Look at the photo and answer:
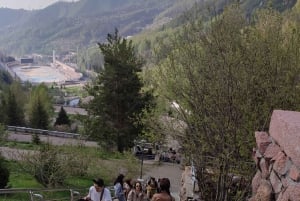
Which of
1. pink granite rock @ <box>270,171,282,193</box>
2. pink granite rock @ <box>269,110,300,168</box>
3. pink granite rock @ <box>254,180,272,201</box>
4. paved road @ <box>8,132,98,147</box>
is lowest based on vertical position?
paved road @ <box>8,132,98,147</box>

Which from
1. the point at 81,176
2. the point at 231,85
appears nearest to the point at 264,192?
the point at 231,85

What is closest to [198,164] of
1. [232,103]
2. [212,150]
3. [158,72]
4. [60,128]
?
[212,150]

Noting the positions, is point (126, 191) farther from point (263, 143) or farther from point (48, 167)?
point (48, 167)

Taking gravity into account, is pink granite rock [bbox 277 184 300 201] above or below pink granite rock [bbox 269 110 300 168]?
below

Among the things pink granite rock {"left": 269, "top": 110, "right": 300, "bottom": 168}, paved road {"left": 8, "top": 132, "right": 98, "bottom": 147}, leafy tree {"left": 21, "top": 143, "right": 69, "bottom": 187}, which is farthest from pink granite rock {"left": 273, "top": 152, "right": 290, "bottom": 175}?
paved road {"left": 8, "top": 132, "right": 98, "bottom": 147}

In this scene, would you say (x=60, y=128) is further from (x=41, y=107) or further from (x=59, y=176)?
(x=59, y=176)

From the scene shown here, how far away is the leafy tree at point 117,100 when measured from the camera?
31141 millimetres

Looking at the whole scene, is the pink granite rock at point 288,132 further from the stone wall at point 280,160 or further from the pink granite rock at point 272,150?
the pink granite rock at point 272,150

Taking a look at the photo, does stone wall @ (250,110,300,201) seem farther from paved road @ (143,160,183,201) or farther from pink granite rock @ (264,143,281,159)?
paved road @ (143,160,183,201)

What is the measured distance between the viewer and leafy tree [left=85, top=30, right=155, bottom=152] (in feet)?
102

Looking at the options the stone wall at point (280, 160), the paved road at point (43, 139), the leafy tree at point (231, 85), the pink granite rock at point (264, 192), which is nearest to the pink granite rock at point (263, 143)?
the stone wall at point (280, 160)

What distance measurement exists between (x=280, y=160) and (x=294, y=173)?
2.07ft

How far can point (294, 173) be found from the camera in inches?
234

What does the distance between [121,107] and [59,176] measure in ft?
37.4
